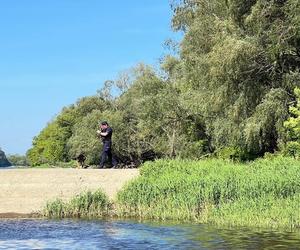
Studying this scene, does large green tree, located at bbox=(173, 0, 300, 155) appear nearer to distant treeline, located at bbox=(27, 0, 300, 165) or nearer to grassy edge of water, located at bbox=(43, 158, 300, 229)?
distant treeline, located at bbox=(27, 0, 300, 165)

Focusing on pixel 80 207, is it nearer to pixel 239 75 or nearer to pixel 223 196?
pixel 223 196

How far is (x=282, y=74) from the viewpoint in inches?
1243

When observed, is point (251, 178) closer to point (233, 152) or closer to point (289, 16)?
point (289, 16)

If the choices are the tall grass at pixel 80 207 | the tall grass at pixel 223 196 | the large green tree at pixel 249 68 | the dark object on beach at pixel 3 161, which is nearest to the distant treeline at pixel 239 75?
the large green tree at pixel 249 68

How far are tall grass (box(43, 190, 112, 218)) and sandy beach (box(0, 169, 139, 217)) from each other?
0.90m

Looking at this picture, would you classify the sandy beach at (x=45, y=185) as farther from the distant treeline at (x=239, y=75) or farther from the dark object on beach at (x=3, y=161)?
the dark object on beach at (x=3, y=161)

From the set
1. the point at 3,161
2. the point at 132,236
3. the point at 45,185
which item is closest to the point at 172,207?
the point at 132,236

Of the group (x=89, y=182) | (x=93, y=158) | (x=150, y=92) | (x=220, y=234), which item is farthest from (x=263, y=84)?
(x=93, y=158)

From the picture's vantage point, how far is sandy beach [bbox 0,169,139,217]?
22.6 m

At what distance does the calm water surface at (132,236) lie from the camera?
14.7m

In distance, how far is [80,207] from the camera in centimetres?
2109

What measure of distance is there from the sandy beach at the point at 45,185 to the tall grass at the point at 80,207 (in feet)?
2.95

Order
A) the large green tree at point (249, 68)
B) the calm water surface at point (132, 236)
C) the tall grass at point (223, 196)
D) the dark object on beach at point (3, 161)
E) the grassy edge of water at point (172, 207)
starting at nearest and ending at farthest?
1. the calm water surface at point (132, 236)
2. the grassy edge of water at point (172, 207)
3. the tall grass at point (223, 196)
4. the large green tree at point (249, 68)
5. the dark object on beach at point (3, 161)

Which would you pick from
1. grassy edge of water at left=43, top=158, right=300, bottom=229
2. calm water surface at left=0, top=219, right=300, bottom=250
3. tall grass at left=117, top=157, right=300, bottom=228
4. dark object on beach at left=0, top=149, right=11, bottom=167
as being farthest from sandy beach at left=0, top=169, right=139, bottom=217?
dark object on beach at left=0, top=149, right=11, bottom=167
